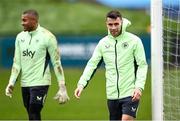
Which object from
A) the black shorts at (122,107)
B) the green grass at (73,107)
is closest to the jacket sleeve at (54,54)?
the black shorts at (122,107)

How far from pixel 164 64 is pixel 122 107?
1.59 m

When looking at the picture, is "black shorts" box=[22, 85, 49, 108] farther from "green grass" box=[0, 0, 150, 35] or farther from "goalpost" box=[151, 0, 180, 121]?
"green grass" box=[0, 0, 150, 35]

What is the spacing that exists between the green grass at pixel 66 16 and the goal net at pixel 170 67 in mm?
20236

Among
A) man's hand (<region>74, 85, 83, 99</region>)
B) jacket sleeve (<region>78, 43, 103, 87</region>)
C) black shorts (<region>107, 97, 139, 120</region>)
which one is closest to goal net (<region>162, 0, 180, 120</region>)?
black shorts (<region>107, 97, 139, 120</region>)

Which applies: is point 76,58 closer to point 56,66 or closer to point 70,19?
point 70,19

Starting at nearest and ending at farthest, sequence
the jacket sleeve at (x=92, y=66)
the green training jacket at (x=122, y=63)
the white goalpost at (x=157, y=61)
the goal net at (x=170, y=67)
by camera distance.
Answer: the green training jacket at (x=122, y=63) → the jacket sleeve at (x=92, y=66) → the white goalpost at (x=157, y=61) → the goal net at (x=170, y=67)

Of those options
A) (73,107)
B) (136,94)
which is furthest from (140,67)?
(73,107)

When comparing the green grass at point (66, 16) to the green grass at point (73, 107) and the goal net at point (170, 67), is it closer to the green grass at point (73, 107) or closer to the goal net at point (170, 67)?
the green grass at point (73, 107)

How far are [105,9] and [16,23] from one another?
414 centimetres

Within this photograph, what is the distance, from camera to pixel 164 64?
37.4 ft

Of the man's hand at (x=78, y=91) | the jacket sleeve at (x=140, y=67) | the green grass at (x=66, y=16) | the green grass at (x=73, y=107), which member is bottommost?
the green grass at (x=73, y=107)

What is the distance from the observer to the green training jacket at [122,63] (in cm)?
1004

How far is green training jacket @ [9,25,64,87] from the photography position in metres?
10.9

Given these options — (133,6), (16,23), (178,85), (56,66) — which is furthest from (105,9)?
(56,66)
